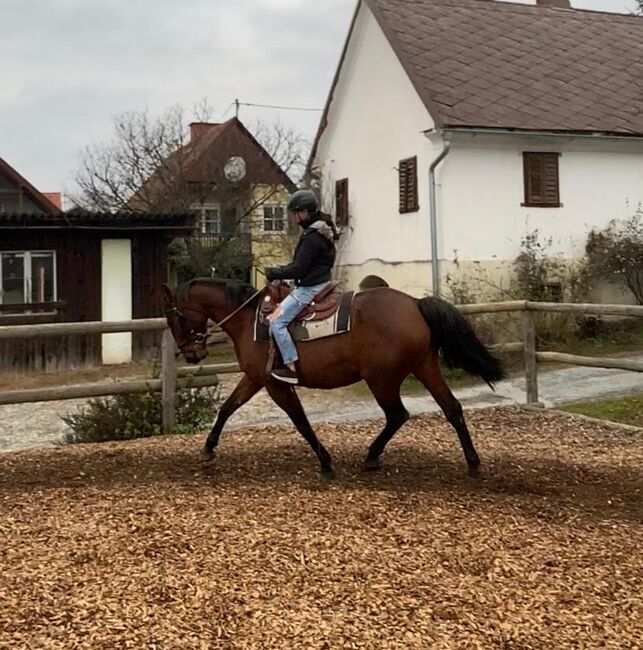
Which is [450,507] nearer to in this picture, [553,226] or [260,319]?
[260,319]

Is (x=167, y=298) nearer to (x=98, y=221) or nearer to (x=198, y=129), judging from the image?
(x=98, y=221)

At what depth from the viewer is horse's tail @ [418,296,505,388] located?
251 inches

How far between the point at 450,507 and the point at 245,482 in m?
1.62

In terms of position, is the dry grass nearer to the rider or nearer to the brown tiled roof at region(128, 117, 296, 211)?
the rider

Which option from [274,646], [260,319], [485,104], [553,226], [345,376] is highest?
[485,104]

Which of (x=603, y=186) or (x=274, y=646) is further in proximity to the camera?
(x=603, y=186)

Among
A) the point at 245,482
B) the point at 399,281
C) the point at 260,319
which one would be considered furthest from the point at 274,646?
the point at 399,281

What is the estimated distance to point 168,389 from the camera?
342 inches

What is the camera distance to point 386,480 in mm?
6332

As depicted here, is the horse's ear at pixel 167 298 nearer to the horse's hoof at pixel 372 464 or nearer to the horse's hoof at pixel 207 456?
the horse's hoof at pixel 207 456

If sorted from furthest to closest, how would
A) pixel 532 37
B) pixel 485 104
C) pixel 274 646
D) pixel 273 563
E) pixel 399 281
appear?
1. pixel 532 37
2. pixel 399 281
3. pixel 485 104
4. pixel 273 563
5. pixel 274 646

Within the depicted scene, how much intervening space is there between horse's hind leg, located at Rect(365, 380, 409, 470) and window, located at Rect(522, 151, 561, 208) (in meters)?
12.3

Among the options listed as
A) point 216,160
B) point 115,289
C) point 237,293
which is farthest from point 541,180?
point 237,293

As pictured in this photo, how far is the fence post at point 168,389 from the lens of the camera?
8594 millimetres
